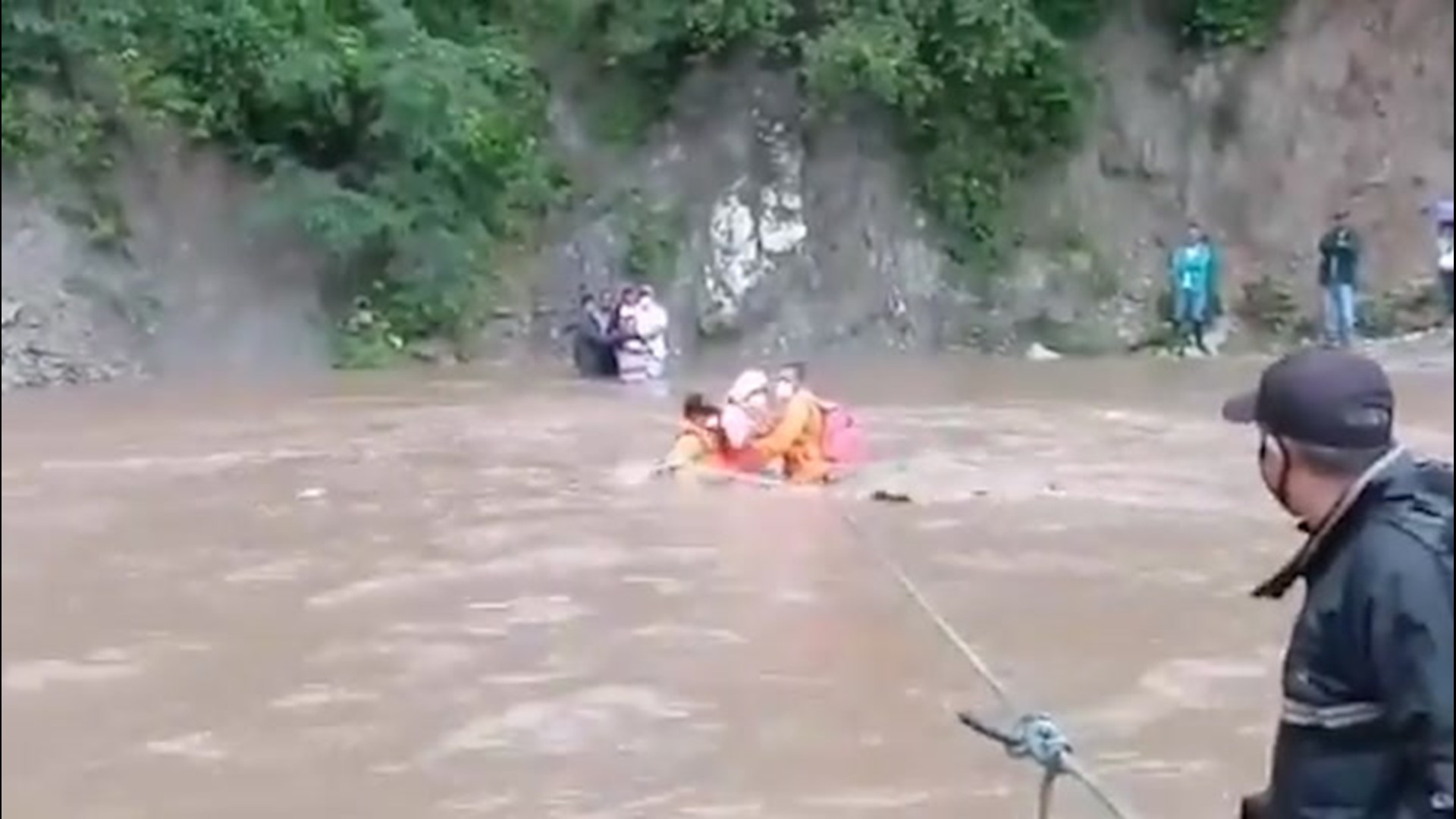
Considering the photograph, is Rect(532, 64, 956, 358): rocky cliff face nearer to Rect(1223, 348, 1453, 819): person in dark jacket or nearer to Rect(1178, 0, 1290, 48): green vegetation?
Rect(1178, 0, 1290, 48): green vegetation

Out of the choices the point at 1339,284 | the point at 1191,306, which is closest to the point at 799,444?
the point at 1191,306

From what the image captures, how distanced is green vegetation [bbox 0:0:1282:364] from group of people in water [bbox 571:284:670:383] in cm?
253

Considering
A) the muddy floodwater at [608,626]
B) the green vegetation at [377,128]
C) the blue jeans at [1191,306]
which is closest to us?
the muddy floodwater at [608,626]

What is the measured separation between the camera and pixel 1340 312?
23688 millimetres

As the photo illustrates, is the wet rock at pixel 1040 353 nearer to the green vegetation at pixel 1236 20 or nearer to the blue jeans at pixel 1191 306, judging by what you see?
the blue jeans at pixel 1191 306

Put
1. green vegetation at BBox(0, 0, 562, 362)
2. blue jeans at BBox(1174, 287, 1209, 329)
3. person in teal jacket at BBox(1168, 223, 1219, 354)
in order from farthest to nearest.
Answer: blue jeans at BBox(1174, 287, 1209, 329)
person in teal jacket at BBox(1168, 223, 1219, 354)
green vegetation at BBox(0, 0, 562, 362)

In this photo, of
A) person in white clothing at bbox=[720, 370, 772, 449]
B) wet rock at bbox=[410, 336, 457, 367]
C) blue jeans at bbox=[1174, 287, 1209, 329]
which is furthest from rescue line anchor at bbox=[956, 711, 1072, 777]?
blue jeans at bbox=[1174, 287, 1209, 329]

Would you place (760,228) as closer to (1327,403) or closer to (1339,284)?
(1339,284)

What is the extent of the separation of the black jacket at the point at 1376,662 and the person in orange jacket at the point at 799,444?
400 inches

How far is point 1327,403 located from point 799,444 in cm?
1051

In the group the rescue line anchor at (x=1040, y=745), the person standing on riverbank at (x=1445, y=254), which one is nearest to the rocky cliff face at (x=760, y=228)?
the person standing on riverbank at (x=1445, y=254)

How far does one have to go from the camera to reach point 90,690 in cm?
776

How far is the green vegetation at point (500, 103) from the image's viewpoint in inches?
843

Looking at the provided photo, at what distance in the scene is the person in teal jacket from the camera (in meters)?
23.9
